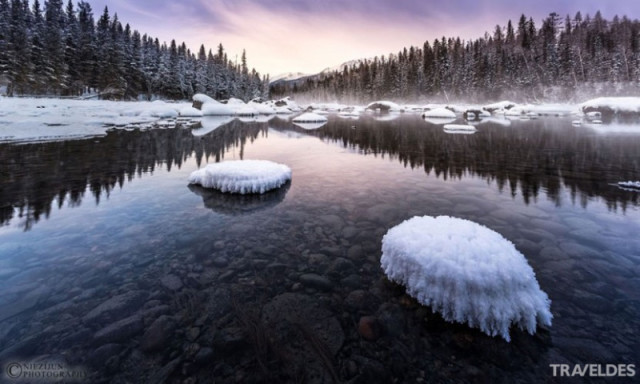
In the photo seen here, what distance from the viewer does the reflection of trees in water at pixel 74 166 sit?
760cm

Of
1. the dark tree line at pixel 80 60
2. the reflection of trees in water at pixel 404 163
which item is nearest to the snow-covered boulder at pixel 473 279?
the reflection of trees in water at pixel 404 163

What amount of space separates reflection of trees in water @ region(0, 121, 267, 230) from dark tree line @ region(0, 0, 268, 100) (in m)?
43.3

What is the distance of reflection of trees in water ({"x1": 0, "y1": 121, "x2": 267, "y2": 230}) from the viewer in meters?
7.60

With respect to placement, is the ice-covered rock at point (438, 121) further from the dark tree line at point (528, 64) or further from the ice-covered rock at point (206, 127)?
the dark tree line at point (528, 64)

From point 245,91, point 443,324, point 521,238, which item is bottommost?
point 443,324

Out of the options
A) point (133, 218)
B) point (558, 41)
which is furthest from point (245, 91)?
point (133, 218)

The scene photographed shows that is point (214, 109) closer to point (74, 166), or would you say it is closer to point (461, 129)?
point (461, 129)

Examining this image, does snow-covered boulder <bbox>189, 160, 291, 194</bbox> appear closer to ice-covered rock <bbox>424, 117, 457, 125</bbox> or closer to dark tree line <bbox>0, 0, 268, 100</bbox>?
ice-covered rock <bbox>424, 117, 457, 125</bbox>

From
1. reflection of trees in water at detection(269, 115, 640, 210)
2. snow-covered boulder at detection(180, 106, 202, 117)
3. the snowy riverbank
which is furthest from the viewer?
snow-covered boulder at detection(180, 106, 202, 117)

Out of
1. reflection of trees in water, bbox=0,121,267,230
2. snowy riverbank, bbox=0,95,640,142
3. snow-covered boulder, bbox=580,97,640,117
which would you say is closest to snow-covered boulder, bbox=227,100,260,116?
snowy riverbank, bbox=0,95,640,142

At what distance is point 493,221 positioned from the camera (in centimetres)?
661

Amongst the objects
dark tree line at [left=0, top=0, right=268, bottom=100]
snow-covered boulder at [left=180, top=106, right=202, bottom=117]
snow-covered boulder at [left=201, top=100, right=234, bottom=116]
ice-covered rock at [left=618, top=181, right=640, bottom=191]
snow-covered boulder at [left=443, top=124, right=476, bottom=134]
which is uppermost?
dark tree line at [left=0, top=0, right=268, bottom=100]

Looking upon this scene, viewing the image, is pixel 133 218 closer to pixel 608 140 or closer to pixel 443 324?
pixel 443 324

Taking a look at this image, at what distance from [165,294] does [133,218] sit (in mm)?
3576
